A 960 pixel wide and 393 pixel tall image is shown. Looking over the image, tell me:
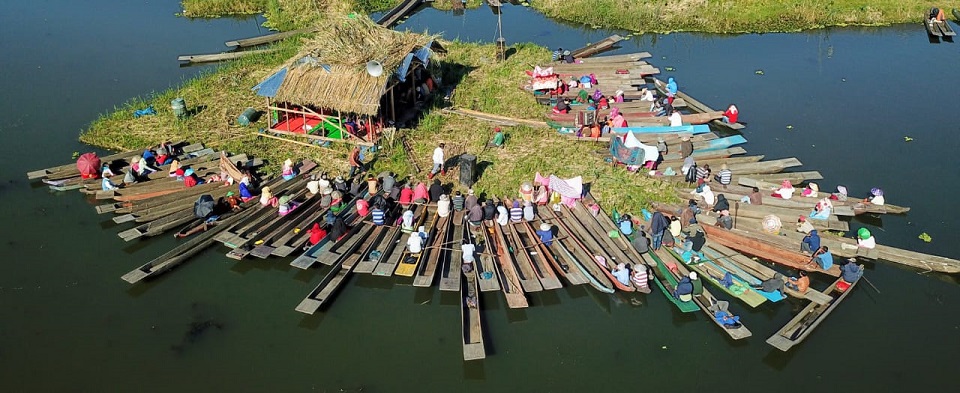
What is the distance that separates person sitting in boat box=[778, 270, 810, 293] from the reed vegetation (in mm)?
26353

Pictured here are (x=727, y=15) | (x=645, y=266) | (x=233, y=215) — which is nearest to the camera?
(x=645, y=266)

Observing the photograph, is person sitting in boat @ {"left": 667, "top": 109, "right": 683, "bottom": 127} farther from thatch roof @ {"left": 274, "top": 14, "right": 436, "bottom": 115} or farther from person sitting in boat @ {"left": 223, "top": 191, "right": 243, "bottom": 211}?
person sitting in boat @ {"left": 223, "top": 191, "right": 243, "bottom": 211}

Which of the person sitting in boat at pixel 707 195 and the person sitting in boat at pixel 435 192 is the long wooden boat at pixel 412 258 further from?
the person sitting in boat at pixel 707 195

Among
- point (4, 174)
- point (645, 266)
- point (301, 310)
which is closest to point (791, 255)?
point (645, 266)

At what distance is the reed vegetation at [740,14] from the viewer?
4381 cm

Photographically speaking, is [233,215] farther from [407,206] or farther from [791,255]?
[791,255]

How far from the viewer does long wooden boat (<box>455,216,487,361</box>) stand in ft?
61.2

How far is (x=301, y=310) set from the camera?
20.0m

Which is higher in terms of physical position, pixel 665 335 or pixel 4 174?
pixel 4 174

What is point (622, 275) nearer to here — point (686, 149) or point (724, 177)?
point (724, 177)

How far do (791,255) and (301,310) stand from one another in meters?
15.7

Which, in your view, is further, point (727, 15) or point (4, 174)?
point (727, 15)

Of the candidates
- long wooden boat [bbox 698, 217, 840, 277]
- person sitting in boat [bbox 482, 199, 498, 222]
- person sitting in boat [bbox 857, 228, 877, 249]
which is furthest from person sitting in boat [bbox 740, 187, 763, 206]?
person sitting in boat [bbox 482, 199, 498, 222]

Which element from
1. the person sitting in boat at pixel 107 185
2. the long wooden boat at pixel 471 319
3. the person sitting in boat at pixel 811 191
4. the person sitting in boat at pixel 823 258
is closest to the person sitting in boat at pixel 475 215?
the long wooden boat at pixel 471 319
